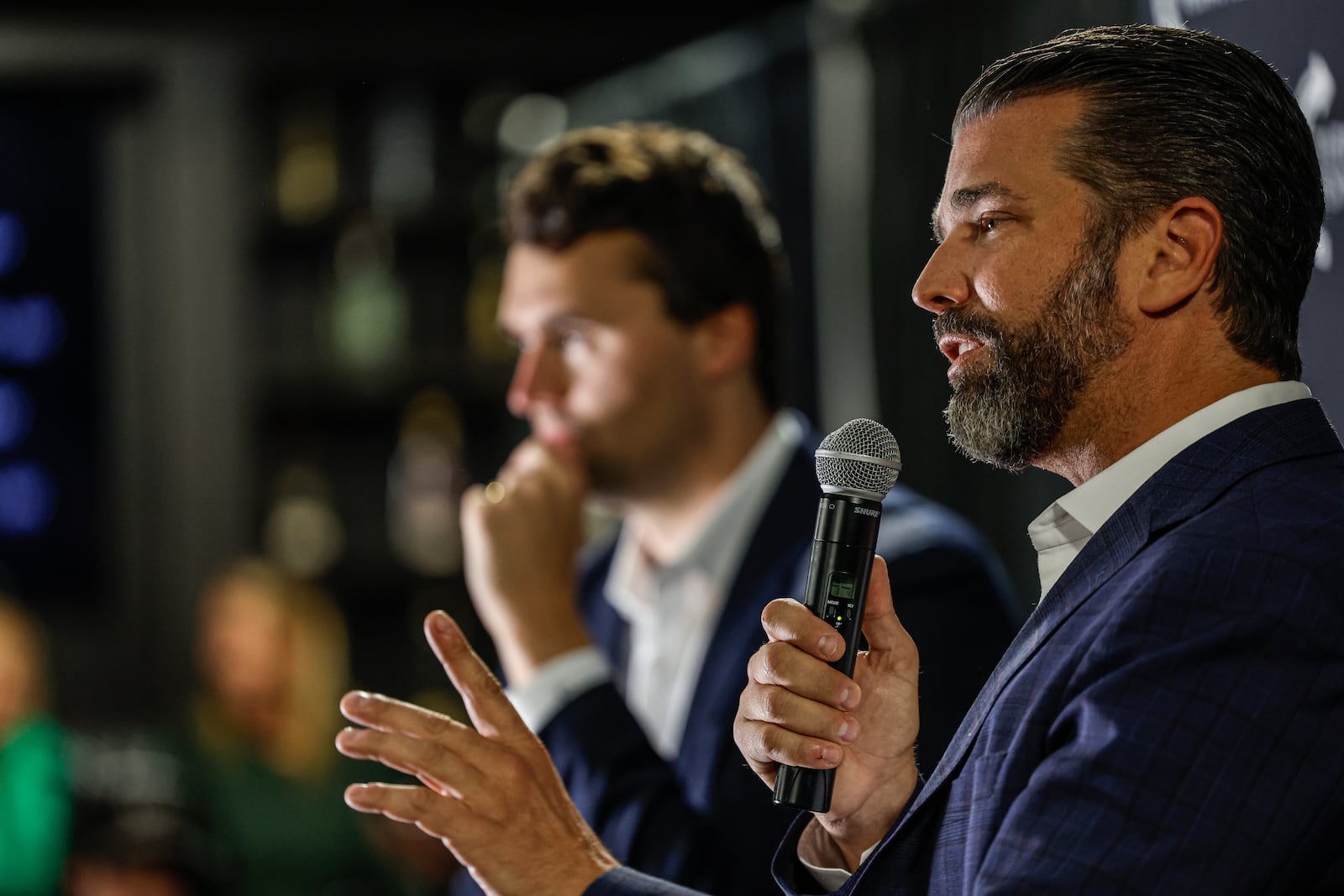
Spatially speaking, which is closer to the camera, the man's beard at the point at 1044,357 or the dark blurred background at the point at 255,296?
the man's beard at the point at 1044,357

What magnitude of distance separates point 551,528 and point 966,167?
0.65 m

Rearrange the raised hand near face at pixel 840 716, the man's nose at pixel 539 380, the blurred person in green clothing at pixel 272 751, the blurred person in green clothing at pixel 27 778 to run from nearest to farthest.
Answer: the raised hand near face at pixel 840 716 → the man's nose at pixel 539 380 → the blurred person in green clothing at pixel 272 751 → the blurred person in green clothing at pixel 27 778

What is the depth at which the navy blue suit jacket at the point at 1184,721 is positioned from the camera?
58cm

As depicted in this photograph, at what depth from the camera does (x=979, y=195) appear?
0.71 metres

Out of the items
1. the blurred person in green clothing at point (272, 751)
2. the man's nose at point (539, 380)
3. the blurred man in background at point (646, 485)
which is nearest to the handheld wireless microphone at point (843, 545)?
the blurred man in background at point (646, 485)

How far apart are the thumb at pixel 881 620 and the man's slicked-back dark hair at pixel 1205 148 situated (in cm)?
20

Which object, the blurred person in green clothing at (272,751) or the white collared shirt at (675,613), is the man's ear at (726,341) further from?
the blurred person in green clothing at (272,751)

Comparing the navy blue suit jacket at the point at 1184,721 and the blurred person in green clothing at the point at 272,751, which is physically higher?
the navy blue suit jacket at the point at 1184,721

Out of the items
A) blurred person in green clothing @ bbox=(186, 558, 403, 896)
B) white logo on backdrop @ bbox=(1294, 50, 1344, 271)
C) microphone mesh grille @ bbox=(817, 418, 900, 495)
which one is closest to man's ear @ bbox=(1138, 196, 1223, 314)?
microphone mesh grille @ bbox=(817, 418, 900, 495)

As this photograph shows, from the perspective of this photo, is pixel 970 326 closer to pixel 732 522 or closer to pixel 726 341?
pixel 732 522

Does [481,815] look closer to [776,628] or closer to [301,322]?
[776,628]

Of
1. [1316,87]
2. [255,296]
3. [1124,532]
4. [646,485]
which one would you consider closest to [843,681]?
[1124,532]

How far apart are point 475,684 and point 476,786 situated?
0.06m

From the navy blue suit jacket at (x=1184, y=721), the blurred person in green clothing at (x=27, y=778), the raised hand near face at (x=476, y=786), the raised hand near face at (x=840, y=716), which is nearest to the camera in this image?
the navy blue suit jacket at (x=1184, y=721)
